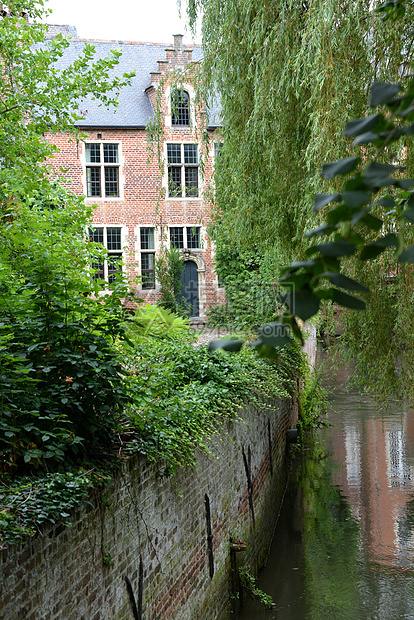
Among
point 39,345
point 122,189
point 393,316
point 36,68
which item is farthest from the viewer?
point 122,189

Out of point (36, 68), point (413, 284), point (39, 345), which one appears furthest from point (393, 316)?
point (36, 68)

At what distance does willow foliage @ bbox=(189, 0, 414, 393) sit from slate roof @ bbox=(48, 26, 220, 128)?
13.5 metres

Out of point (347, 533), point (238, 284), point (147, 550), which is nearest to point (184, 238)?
point (238, 284)

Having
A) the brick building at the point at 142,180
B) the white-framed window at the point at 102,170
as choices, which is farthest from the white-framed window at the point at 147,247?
the white-framed window at the point at 102,170

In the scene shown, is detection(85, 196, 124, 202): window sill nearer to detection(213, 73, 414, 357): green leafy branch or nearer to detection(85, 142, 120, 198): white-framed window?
detection(85, 142, 120, 198): white-framed window

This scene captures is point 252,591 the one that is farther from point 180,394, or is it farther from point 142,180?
point 142,180

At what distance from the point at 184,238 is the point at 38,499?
19640mm

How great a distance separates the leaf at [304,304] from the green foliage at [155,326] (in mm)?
3325

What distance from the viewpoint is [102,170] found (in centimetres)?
2167

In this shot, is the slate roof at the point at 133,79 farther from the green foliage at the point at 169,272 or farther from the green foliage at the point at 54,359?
the green foliage at the point at 54,359

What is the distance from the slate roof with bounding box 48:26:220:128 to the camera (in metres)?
21.4

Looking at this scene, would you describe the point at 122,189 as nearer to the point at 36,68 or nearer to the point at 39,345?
the point at 36,68

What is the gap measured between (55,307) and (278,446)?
789 centimetres

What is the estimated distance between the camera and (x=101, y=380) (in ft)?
12.6
